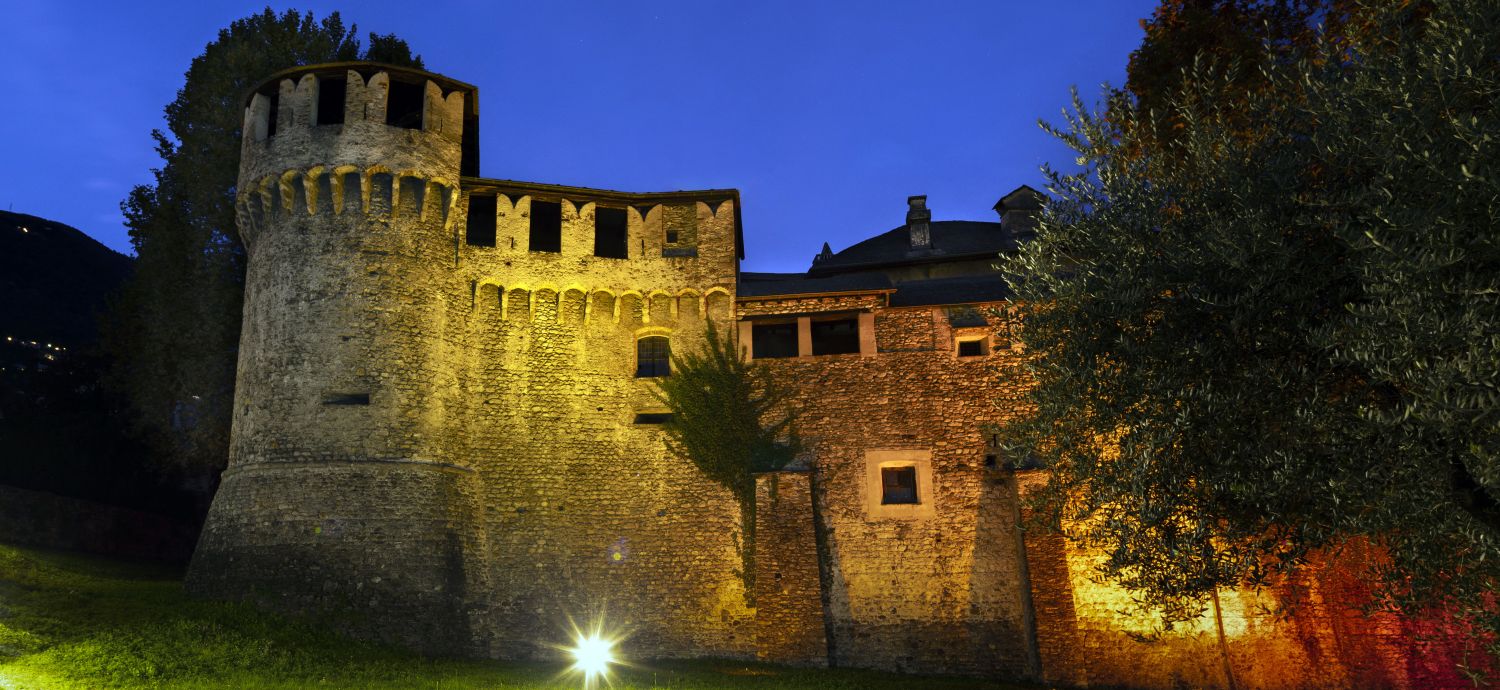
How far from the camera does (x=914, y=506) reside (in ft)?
60.7

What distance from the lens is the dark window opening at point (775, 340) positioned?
21.0 metres

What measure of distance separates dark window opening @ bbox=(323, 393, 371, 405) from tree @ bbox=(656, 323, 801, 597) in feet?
19.7

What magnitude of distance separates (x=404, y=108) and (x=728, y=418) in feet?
35.0

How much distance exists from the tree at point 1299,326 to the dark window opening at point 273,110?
53.4ft

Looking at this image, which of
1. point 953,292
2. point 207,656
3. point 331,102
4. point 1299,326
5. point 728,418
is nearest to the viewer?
point 1299,326

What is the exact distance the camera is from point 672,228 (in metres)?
21.0

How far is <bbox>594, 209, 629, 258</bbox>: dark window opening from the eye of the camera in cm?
2139

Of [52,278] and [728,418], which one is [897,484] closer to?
[728,418]

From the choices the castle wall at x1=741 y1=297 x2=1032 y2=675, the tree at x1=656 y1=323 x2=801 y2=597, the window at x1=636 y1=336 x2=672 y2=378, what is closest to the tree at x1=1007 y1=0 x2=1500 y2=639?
the castle wall at x1=741 y1=297 x2=1032 y2=675

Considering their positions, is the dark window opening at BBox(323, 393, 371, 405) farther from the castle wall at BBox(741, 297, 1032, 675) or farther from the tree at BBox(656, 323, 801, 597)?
the castle wall at BBox(741, 297, 1032, 675)

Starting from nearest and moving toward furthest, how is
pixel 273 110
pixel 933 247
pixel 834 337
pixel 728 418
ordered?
1. pixel 728 418
2. pixel 273 110
3. pixel 834 337
4. pixel 933 247

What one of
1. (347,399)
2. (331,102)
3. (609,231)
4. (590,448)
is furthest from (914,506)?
(331,102)

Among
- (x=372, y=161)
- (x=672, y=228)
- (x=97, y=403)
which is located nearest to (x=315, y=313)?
(x=372, y=161)

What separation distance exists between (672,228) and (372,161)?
6.62 metres
